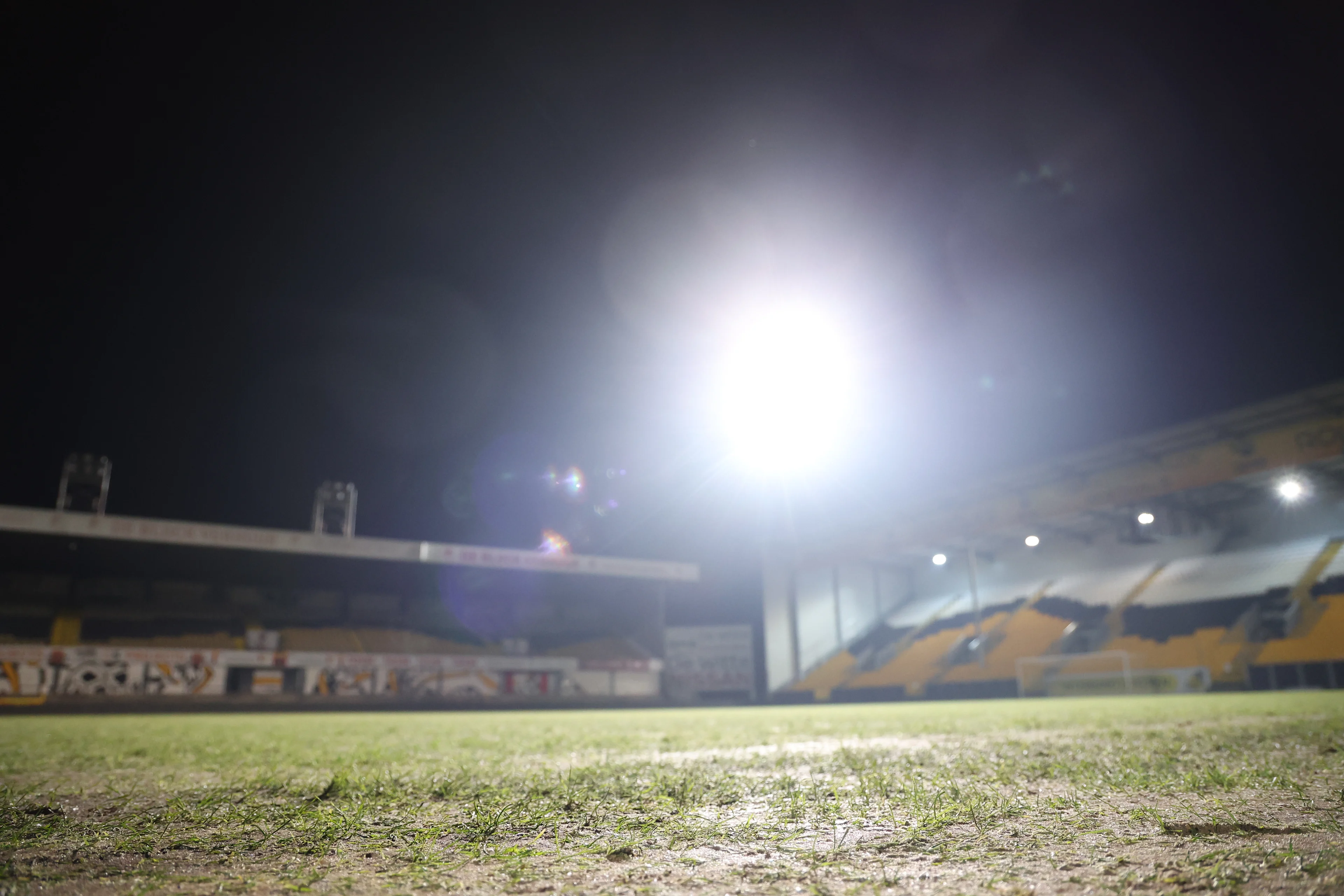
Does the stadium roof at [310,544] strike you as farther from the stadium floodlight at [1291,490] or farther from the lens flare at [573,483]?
the stadium floodlight at [1291,490]

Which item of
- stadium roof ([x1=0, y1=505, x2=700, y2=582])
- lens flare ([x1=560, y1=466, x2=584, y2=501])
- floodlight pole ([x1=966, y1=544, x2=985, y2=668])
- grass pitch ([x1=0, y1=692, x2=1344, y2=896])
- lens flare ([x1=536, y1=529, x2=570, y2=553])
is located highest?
lens flare ([x1=560, y1=466, x2=584, y2=501])

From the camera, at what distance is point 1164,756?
4211 mm

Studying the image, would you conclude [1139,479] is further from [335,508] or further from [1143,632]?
[335,508]

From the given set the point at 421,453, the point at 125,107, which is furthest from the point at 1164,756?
the point at 421,453

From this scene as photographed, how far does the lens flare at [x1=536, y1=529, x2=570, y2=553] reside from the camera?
1570 inches

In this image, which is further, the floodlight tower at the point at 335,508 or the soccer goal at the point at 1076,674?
the floodlight tower at the point at 335,508

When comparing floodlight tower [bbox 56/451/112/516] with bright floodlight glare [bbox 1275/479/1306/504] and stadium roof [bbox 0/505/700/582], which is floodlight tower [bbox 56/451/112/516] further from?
bright floodlight glare [bbox 1275/479/1306/504]

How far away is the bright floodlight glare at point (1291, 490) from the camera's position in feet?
90.1

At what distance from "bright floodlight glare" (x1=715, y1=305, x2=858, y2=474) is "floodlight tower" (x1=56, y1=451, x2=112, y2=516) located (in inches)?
918

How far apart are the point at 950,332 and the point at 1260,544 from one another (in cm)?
1536

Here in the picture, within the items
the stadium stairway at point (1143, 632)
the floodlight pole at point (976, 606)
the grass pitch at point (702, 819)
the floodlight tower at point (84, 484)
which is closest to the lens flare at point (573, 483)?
the stadium stairway at point (1143, 632)

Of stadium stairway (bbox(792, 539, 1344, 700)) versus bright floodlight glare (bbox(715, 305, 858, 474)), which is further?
bright floodlight glare (bbox(715, 305, 858, 474))

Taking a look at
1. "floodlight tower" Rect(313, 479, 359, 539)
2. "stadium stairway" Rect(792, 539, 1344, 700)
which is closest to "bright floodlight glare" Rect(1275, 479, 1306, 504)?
"stadium stairway" Rect(792, 539, 1344, 700)

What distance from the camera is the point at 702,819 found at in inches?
97.7
